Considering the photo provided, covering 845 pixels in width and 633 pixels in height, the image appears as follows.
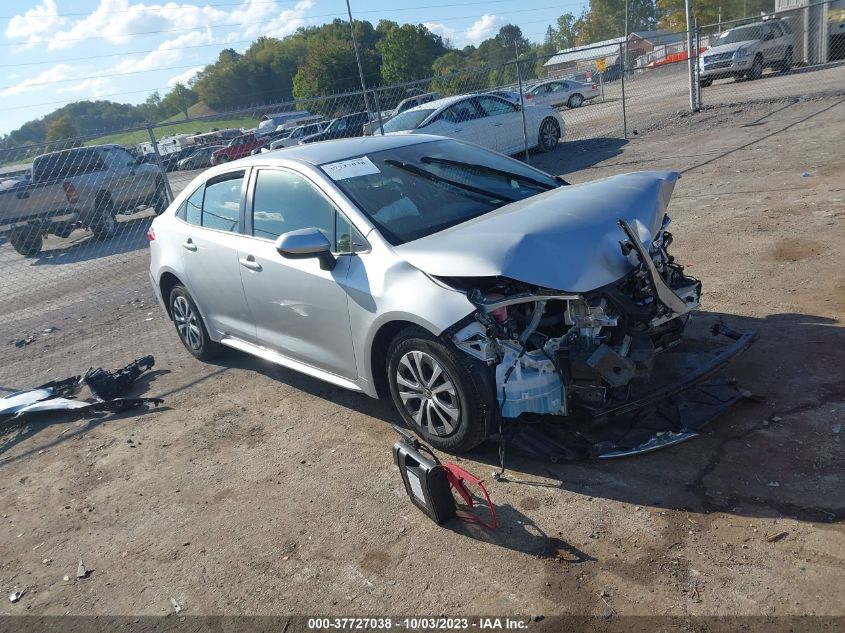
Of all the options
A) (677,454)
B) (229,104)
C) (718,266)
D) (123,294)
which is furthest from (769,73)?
(229,104)

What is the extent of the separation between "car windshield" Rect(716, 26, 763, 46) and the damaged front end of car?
22.0 metres

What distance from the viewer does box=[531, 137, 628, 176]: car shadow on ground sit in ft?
43.6

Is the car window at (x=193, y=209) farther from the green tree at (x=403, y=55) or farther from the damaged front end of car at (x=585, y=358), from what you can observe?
the green tree at (x=403, y=55)

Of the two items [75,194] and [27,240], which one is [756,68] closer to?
[75,194]

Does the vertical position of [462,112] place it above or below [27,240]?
above

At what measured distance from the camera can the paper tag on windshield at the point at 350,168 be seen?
4465 millimetres

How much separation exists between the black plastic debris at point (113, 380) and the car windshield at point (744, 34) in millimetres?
22274

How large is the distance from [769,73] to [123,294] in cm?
2271

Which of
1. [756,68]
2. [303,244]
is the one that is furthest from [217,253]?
[756,68]

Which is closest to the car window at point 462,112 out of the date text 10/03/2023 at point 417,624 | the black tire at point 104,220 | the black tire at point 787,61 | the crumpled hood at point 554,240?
the black tire at point 104,220

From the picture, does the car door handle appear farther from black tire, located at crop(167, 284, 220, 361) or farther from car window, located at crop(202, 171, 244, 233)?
black tire, located at crop(167, 284, 220, 361)

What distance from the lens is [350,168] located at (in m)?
4.54

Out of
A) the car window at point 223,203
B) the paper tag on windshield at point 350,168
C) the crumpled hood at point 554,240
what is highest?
the paper tag on windshield at point 350,168

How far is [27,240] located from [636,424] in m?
13.2
